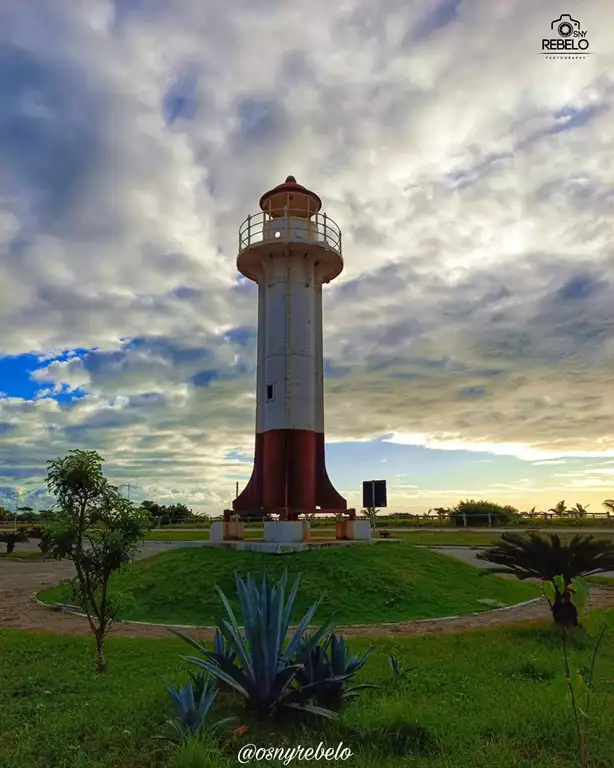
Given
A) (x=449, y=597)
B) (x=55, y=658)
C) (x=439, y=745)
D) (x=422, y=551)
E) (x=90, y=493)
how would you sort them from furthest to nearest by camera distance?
1. (x=422, y=551)
2. (x=449, y=597)
3. (x=55, y=658)
4. (x=90, y=493)
5. (x=439, y=745)

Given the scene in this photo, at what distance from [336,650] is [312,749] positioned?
Result: 1124mm

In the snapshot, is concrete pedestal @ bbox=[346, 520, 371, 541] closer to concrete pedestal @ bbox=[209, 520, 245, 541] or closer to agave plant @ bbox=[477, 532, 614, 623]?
concrete pedestal @ bbox=[209, 520, 245, 541]

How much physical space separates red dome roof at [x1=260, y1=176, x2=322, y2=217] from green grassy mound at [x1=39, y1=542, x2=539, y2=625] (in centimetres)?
1153

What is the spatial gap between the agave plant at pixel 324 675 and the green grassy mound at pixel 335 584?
22.4 feet

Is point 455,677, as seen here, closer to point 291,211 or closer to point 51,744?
point 51,744

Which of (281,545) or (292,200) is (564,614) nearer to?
(281,545)

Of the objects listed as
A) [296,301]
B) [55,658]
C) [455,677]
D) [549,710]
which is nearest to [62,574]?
[296,301]

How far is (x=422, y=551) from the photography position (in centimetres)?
1809

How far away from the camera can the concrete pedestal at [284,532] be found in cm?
1694

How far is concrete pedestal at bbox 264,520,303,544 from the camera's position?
55.6ft

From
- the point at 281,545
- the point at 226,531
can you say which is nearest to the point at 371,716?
the point at 281,545

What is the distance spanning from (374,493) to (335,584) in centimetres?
904

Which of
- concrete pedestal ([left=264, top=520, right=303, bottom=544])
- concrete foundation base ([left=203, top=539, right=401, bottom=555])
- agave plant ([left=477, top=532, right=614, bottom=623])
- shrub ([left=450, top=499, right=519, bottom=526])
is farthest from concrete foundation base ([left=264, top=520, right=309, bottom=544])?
shrub ([left=450, top=499, right=519, bottom=526])

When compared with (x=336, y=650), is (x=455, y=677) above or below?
below
